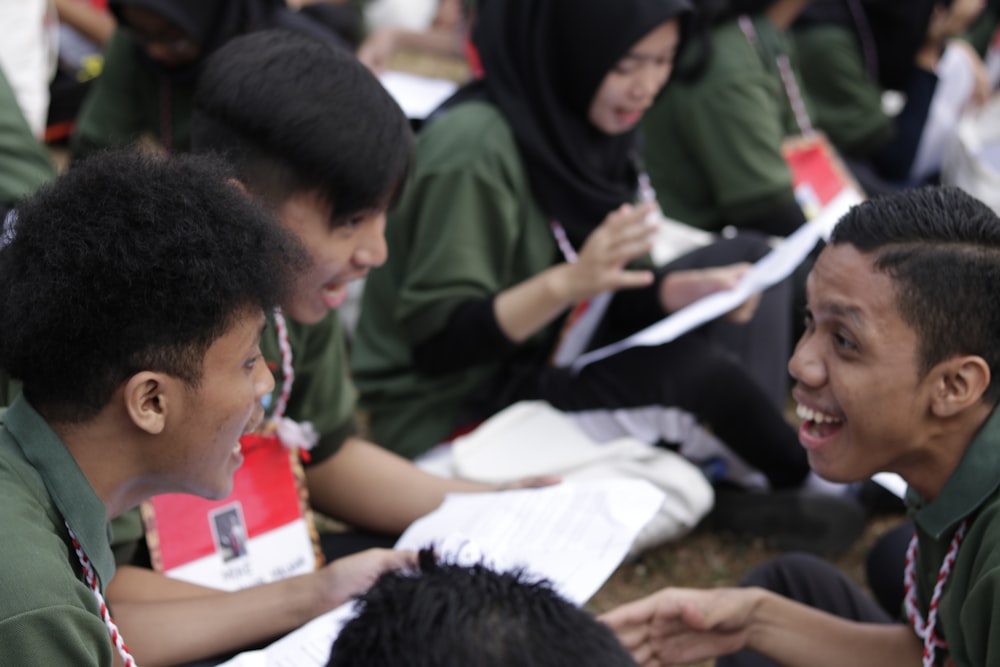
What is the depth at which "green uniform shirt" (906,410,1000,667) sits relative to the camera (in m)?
1.42

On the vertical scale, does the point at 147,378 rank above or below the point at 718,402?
above

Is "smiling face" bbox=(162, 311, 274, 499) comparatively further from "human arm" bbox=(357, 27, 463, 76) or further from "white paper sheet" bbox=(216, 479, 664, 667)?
"human arm" bbox=(357, 27, 463, 76)

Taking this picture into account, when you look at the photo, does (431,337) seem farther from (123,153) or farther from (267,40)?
(123,153)

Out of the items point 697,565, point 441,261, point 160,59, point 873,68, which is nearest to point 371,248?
point 441,261

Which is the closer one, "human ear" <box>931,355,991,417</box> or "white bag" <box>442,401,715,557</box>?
"human ear" <box>931,355,991,417</box>

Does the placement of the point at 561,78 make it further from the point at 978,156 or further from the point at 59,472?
the point at 978,156

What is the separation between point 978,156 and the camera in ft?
13.5

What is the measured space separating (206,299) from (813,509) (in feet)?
6.21

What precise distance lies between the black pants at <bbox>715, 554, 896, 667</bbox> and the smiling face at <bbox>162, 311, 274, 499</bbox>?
972mm

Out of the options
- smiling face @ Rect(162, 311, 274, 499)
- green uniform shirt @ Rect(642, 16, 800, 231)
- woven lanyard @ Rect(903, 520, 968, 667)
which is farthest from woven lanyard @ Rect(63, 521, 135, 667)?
green uniform shirt @ Rect(642, 16, 800, 231)

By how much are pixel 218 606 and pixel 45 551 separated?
1.63 ft

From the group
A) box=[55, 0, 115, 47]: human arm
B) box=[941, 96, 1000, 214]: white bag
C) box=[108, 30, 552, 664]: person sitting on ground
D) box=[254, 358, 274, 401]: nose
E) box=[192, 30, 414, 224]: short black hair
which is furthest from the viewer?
box=[55, 0, 115, 47]: human arm

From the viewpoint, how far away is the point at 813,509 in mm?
2779

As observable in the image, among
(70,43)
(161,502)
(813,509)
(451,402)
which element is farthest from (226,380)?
(70,43)
